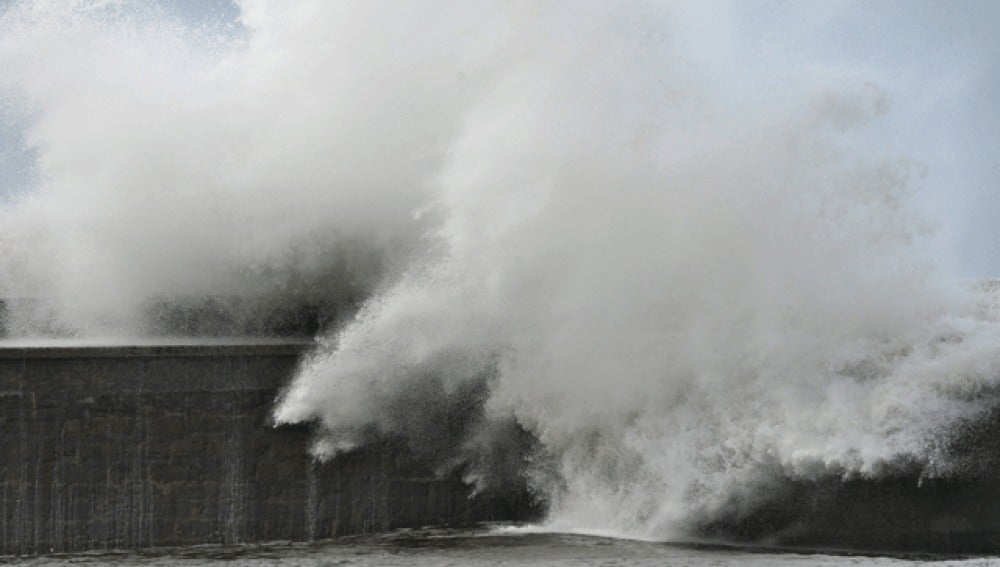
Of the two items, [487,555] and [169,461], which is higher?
[169,461]

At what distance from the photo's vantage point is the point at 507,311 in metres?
11.7

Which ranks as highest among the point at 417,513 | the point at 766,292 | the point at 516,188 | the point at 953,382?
the point at 516,188

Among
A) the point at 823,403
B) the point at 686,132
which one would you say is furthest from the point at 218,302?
the point at 823,403

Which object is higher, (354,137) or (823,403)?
(354,137)

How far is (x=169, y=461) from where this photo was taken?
11.2m

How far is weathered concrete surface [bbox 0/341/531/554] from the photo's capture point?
435 inches

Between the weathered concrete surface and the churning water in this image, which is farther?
the weathered concrete surface

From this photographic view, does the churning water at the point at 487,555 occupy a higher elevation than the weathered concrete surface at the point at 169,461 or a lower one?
lower

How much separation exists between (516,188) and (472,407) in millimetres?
1581

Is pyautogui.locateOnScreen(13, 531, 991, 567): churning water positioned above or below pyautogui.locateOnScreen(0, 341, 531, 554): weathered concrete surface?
below

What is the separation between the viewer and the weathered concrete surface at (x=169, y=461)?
11055 mm

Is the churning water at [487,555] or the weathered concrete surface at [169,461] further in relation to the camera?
the weathered concrete surface at [169,461]

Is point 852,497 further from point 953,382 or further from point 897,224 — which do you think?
point 897,224

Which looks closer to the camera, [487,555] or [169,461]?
[487,555]
